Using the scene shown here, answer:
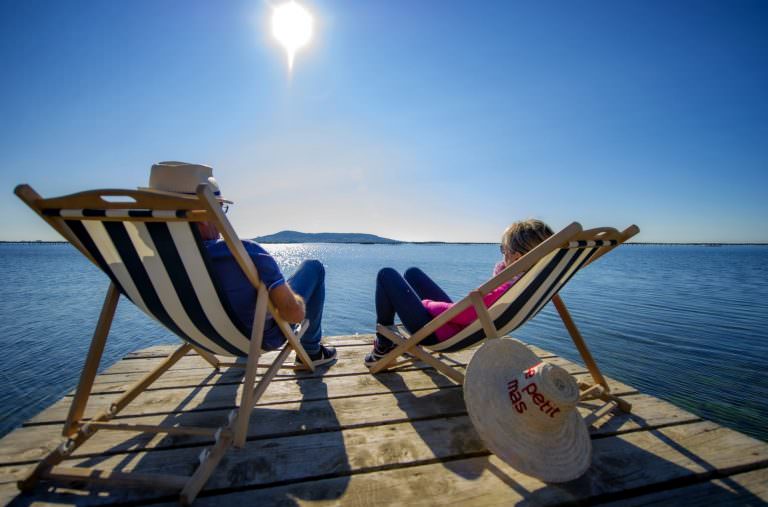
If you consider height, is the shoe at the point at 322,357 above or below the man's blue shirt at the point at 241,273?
below

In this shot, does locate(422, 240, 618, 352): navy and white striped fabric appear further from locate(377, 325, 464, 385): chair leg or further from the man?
the man

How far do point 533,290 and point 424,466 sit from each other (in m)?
1.18

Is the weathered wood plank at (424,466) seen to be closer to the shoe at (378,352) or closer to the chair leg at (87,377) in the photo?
the chair leg at (87,377)

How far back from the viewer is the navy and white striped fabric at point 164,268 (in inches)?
60.8

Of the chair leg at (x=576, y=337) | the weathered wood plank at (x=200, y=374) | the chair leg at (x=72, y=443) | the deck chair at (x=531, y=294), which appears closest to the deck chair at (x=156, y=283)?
the chair leg at (x=72, y=443)

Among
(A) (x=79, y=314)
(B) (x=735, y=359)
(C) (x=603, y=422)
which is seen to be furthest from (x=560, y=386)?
(A) (x=79, y=314)

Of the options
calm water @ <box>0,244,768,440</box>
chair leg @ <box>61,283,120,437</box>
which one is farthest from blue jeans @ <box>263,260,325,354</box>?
calm water @ <box>0,244,768,440</box>

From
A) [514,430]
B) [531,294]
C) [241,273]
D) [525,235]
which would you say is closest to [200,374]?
[241,273]

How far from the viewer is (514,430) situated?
1523mm

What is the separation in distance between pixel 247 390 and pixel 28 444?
1.23 meters

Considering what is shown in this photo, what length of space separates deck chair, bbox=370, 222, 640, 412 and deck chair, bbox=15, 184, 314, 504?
1.09 metres

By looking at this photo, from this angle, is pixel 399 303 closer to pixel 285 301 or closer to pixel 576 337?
pixel 285 301

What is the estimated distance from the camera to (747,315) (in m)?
9.45

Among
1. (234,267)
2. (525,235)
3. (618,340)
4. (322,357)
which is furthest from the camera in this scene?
(618,340)
